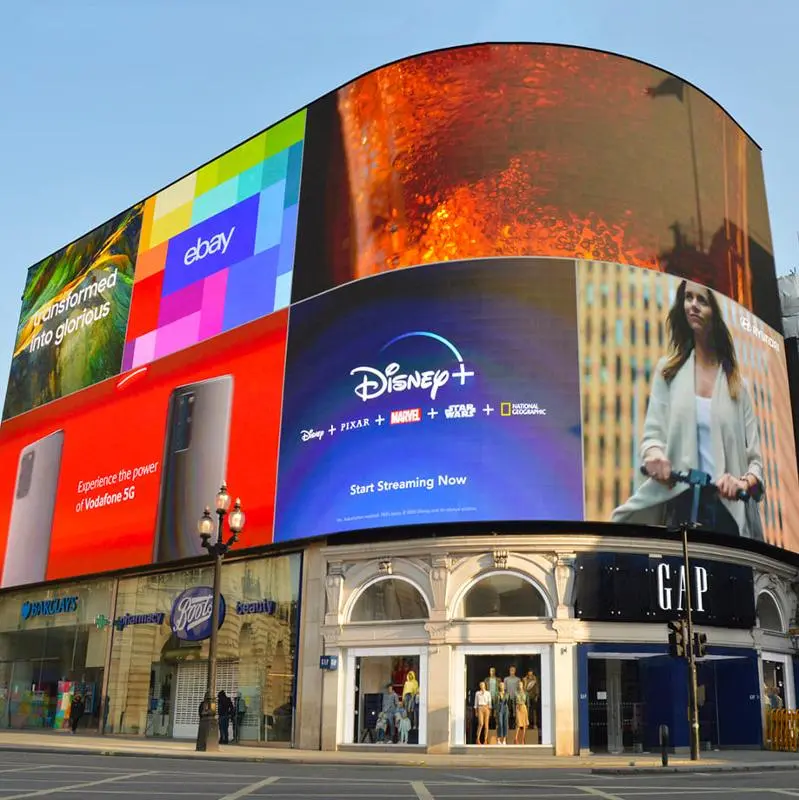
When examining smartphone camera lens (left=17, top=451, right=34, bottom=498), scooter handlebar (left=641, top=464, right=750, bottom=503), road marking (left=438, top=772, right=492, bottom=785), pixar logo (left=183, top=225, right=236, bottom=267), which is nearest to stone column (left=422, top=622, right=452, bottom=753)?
road marking (left=438, top=772, right=492, bottom=785)

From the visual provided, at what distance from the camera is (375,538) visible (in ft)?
119

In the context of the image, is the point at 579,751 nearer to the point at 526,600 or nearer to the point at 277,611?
the point at 526,600

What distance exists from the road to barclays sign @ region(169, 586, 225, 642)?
14.0 metres

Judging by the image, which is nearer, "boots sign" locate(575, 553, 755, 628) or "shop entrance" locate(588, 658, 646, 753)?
"boots sign" locate(575, 553, 755, 628)

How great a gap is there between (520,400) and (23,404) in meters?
34.9

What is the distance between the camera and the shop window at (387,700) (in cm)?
3381

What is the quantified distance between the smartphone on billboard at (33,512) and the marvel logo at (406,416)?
24.1 meters

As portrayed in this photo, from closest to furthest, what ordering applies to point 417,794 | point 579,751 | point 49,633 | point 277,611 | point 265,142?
point 417,794 < point 579,751 < point 277,611 < point 265,142 < point 49,633

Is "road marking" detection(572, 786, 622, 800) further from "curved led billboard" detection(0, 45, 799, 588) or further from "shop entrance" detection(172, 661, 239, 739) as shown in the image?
"shop entrance" detection(172, 661, 239, 739)

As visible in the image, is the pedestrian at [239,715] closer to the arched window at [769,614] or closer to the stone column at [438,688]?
the stone column at [438,688]

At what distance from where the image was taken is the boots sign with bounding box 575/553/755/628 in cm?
3316

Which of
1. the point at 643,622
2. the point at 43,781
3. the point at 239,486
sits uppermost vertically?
the point at 239,486

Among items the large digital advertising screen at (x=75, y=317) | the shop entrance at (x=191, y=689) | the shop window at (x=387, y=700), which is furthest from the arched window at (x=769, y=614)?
the large digital advertising screen at (x=75, y=317)

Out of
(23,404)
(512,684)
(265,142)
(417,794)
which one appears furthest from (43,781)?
(23,404)
